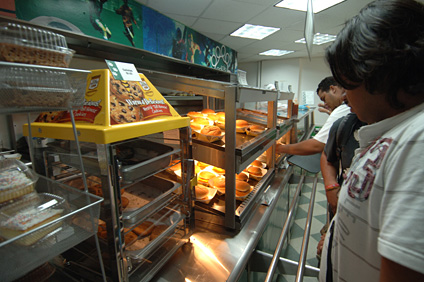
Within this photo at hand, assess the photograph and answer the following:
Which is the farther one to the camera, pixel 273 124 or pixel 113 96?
pixel 273 124

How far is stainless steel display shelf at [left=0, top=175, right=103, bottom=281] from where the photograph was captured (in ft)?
1.62

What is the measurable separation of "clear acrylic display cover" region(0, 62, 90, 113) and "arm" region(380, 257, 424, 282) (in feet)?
3.02

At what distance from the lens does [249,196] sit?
64.7 inches

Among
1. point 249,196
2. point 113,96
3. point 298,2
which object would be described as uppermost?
point 298,2

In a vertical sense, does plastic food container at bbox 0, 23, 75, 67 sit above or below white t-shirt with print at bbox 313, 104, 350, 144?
above

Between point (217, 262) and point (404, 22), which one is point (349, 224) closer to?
point (404, 22)

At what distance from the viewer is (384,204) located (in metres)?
0.50

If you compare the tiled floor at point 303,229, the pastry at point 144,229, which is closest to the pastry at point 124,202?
the pastry at point 144,229

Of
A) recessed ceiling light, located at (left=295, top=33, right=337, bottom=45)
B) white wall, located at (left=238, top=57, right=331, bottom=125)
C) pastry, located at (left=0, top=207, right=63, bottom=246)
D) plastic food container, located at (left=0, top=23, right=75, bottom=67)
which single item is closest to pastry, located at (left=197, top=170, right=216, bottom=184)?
pastry, located at (left=0, top=207, right=63, bottom=246)

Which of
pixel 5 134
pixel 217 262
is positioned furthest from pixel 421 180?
pixel 5 134

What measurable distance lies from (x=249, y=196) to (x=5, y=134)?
2.39 meters

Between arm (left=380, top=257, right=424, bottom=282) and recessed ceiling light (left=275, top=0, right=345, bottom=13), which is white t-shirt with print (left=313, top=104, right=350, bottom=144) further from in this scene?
recessed ceiling light (left=275, top=0, right=345, bottom=13)

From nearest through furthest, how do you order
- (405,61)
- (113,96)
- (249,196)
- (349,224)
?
(405,61) < (349,224) < (113,96) < (249,196)

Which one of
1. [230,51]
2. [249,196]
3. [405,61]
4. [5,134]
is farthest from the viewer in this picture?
[230,51]
